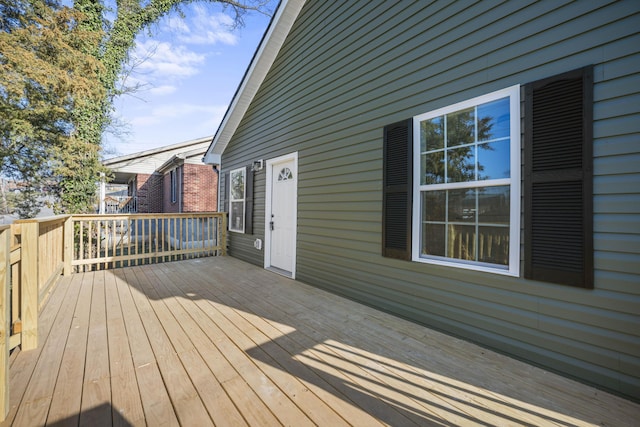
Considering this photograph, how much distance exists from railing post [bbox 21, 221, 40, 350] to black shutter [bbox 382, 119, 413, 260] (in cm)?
323

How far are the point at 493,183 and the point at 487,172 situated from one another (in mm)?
115

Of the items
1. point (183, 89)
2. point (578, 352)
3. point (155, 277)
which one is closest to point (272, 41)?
point (155, 277)

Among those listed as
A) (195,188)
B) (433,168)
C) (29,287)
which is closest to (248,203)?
(29,287)

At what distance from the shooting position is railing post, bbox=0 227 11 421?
150cm

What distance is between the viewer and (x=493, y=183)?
7.35ft

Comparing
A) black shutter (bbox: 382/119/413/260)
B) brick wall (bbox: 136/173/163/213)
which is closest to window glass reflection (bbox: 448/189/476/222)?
black shutter (bbox: 382/119/413/260)

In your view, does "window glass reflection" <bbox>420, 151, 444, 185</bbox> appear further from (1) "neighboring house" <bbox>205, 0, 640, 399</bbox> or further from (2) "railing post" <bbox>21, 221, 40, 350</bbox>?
(2) "railing post" <bbox>21, 221, 40, 350</bbox>

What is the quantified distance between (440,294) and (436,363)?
27.4 inches

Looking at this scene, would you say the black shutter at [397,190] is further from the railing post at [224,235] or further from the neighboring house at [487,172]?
the railing post at [224,235]

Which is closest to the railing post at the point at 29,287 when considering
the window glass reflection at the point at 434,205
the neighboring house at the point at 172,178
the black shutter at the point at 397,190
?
the black shutter at the point at 397,190

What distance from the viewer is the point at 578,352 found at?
5.96 ft

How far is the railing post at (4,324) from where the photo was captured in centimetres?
150

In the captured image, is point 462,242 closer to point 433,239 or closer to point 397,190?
point 433,239

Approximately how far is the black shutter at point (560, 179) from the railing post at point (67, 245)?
6478 mm
